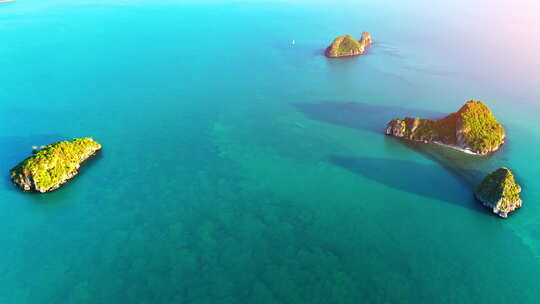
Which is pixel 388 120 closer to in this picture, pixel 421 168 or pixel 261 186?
pixel 421 168

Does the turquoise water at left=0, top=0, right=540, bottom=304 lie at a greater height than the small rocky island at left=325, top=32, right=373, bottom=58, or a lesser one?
lesser

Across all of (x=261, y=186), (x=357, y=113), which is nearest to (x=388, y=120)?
(x=357, y=113)

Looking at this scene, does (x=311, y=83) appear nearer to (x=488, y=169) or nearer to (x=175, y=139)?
(x=175, y=139)

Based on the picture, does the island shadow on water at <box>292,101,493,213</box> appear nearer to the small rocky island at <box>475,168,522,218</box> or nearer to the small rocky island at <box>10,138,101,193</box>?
the small rocky island at <box>475,168,522,218</box>

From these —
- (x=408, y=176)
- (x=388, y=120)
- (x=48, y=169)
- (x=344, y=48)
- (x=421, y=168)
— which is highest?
(x=344, y=48)

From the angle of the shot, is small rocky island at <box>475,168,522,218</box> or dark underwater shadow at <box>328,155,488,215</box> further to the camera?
dark underwater shadow at <box>328,155,488,215</box>

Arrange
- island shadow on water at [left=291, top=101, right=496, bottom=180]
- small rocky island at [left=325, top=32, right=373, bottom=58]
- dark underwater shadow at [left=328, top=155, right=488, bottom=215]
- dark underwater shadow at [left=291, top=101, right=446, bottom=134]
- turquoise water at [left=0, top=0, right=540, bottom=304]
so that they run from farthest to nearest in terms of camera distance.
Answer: small rocky island at [left=325, top=32, right=373, bottom=58]
dark underwater shadow at [left=291, top=101, right=446, bottom=134]
island shadow on water at [left=291, top=101, right=496, bottom=180]
dark underwater shadow at [left=328, top=155, right=488, bottom=215]
turquoise water at [left=0, top=0, right=540, bottom=304]

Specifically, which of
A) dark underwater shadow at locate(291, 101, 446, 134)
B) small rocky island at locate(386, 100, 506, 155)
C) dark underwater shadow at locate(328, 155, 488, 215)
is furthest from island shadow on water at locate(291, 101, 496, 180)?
dark underwater shadow at locate(328, 155, 488, 215)
